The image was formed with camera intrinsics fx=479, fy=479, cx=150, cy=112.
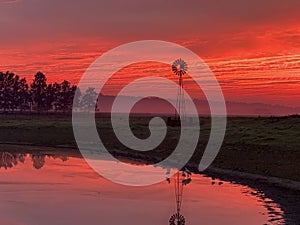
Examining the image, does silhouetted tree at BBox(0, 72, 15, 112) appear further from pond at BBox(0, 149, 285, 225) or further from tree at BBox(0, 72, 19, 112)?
pond at BBox(0, 149, 285, 225)

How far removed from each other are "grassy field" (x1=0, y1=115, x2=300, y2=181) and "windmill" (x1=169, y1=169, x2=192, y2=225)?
5918 millimetres

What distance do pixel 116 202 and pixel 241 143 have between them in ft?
106

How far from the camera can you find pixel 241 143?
198ft

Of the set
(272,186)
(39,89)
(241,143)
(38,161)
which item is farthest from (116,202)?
(39,89)

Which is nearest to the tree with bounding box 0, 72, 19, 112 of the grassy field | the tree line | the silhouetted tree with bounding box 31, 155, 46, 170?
the tree line

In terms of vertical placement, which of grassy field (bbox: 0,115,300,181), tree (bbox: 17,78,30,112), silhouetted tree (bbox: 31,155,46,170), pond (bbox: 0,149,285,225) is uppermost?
tree (bbox: 17,78,30,112)

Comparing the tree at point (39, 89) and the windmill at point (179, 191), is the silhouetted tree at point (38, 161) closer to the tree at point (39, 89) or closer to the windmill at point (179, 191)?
the windmill at point (179, 191)

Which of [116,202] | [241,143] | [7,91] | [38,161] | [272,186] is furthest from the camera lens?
[7,91]

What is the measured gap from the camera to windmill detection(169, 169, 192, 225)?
26.3 meters

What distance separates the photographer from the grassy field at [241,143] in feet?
153

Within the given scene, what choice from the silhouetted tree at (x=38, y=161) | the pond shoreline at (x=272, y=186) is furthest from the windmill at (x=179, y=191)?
the silhouetted tree at (x=38, y=161)

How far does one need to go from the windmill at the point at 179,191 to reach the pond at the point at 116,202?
24 centimetres

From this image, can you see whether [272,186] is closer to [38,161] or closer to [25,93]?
[38,161]

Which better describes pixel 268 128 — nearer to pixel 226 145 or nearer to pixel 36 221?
pixel 226 145
